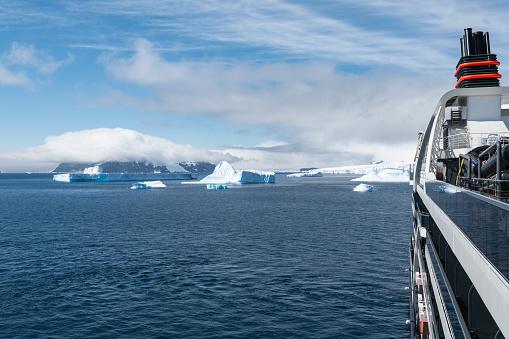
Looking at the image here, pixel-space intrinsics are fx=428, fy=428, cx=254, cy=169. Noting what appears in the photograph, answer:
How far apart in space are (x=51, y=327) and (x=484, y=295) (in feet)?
84.7

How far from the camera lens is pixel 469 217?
9.98 m

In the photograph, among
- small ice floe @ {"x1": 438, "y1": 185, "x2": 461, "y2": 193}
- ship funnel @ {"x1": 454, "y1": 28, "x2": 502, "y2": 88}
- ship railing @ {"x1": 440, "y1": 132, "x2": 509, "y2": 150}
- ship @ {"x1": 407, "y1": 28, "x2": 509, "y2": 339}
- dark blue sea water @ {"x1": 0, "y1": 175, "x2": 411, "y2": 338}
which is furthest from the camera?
ship funnel @ {"x1": 454, "y1": 28, "x2": 502, "y2": 88}

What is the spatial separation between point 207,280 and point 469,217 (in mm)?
28564

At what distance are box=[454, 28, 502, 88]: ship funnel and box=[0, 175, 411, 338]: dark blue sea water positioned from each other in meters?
18.0

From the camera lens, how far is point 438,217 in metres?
16.7

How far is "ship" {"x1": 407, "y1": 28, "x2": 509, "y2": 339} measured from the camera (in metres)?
7.87

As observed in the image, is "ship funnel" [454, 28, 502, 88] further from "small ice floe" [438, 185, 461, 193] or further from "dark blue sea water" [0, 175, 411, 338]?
"small ice floe" [438, 185, 461, 193]

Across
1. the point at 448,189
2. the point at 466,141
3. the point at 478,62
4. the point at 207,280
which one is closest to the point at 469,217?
the point at 448,189

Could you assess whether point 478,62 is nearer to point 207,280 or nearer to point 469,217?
point 207,280

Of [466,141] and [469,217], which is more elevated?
[466,141]

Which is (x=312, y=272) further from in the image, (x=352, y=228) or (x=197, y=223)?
(x=197, y=223)

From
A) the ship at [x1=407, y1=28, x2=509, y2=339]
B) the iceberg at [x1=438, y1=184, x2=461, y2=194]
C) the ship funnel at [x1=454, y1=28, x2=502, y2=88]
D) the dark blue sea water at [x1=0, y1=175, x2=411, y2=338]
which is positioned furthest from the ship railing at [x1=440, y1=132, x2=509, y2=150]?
the iceberg at [x1=438, y1=184, x2=461, y2=194]

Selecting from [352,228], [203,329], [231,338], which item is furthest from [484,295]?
[352,228]

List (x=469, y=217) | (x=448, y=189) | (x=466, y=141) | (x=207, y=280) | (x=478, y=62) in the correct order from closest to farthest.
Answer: (x=469, y=217) < (x=448, y=189) < (x=466, y=141) < (x=207, y=280) < (x=478, y=62)
